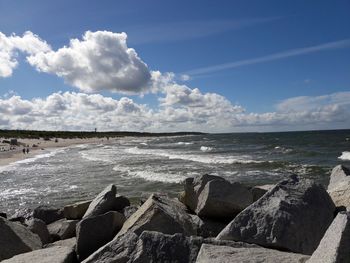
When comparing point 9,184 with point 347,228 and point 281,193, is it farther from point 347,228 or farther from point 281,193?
point 347,228

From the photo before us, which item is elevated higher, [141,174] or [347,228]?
[347,228]

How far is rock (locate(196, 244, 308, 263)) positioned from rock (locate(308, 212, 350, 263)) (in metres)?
0.45

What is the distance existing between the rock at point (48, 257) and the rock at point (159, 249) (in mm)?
854

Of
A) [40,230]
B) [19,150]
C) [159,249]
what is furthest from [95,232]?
[19,150]

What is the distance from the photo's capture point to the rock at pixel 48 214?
41.1 ft

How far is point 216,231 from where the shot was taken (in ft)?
27.2

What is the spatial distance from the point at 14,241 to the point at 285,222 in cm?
444

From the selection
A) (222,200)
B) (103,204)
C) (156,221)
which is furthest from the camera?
(103,204)

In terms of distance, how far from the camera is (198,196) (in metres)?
9.38

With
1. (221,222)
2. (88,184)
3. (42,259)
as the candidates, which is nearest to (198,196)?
(221,222)

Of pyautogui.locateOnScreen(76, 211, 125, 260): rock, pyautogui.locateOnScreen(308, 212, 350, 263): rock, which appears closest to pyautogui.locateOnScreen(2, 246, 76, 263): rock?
pyautogui.locateOnScreen(76, 211, 125, 260): rock

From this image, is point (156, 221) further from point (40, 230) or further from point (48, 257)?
point (40, 230)

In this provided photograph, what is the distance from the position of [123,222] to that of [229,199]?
7.04 ft

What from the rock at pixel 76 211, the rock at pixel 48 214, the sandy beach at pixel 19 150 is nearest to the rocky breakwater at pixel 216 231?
the rock at pixel 76 211
